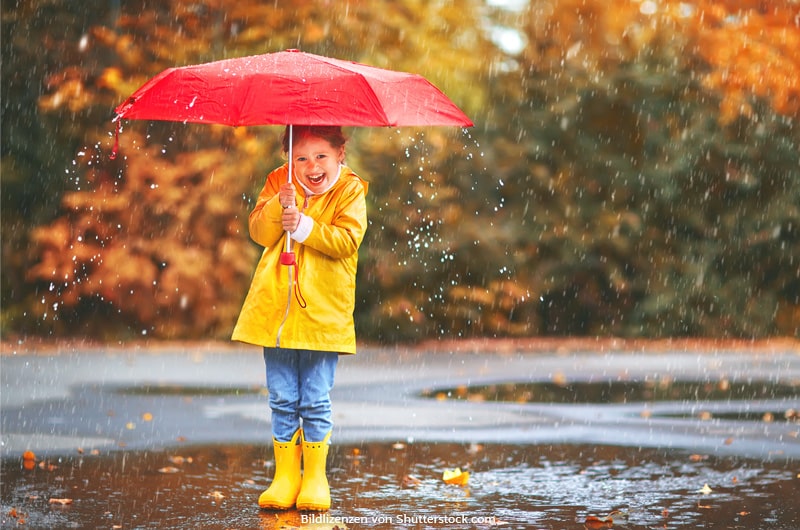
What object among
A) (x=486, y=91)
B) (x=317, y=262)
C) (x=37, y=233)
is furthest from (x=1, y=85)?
(x=317, y=262)

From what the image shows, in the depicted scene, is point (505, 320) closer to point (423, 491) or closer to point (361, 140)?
point (361, 140)

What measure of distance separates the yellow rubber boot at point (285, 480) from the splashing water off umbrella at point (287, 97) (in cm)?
89

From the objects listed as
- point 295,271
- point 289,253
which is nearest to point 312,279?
point 295,271

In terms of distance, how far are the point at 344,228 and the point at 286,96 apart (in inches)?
25.7

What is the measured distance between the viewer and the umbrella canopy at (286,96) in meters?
5.29

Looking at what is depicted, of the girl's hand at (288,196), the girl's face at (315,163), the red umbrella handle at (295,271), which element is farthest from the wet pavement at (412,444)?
the girl's face at (315,163)

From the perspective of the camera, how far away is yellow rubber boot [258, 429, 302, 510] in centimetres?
572

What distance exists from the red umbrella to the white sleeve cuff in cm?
21

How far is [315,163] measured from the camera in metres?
5.64

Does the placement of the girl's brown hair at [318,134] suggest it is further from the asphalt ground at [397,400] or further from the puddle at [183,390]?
the puddle at [183,390]

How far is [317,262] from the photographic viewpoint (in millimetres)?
5641

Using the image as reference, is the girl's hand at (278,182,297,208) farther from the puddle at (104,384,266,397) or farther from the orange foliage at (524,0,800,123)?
the orange foliage at (524,0,800,123)

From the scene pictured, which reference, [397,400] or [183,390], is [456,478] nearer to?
[397,400]

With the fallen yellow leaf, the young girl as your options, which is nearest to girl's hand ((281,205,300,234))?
the young girl
